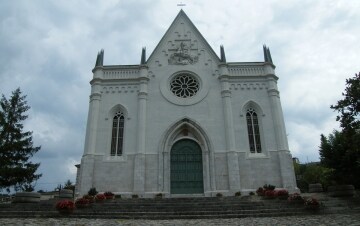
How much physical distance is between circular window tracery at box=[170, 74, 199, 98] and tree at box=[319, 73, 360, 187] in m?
12.0

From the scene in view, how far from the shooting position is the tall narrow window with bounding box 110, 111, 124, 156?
24797mm

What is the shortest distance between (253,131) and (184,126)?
575 centimetres

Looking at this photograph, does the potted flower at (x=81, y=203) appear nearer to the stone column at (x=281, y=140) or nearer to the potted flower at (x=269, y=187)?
the potted flower at (x=269, y=187)

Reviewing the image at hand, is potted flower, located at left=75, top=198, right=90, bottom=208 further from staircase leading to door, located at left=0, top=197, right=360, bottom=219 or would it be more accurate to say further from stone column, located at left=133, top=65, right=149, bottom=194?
stone column, located at left=133, top=65, right=149, bottom=194

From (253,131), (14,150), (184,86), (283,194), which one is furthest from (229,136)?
(14,150)

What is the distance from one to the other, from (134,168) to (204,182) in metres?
5.50

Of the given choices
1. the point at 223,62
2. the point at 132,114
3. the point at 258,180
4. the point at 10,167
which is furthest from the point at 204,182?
the point at 10,167

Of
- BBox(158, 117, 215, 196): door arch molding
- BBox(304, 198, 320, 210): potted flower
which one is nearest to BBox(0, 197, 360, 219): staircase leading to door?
BBox(304, 198, 320, 210): potted flower

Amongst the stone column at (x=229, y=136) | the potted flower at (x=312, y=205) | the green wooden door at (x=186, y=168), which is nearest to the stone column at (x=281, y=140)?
the stone column at (x=229, y=136)

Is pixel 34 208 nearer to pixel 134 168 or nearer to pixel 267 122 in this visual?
pixel 134 168

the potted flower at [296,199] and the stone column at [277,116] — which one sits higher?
the stone column at [277,116]

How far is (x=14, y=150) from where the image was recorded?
27.7 meters

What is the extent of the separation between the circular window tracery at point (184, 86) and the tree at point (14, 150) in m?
14.3

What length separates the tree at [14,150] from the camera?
26.4 metres
